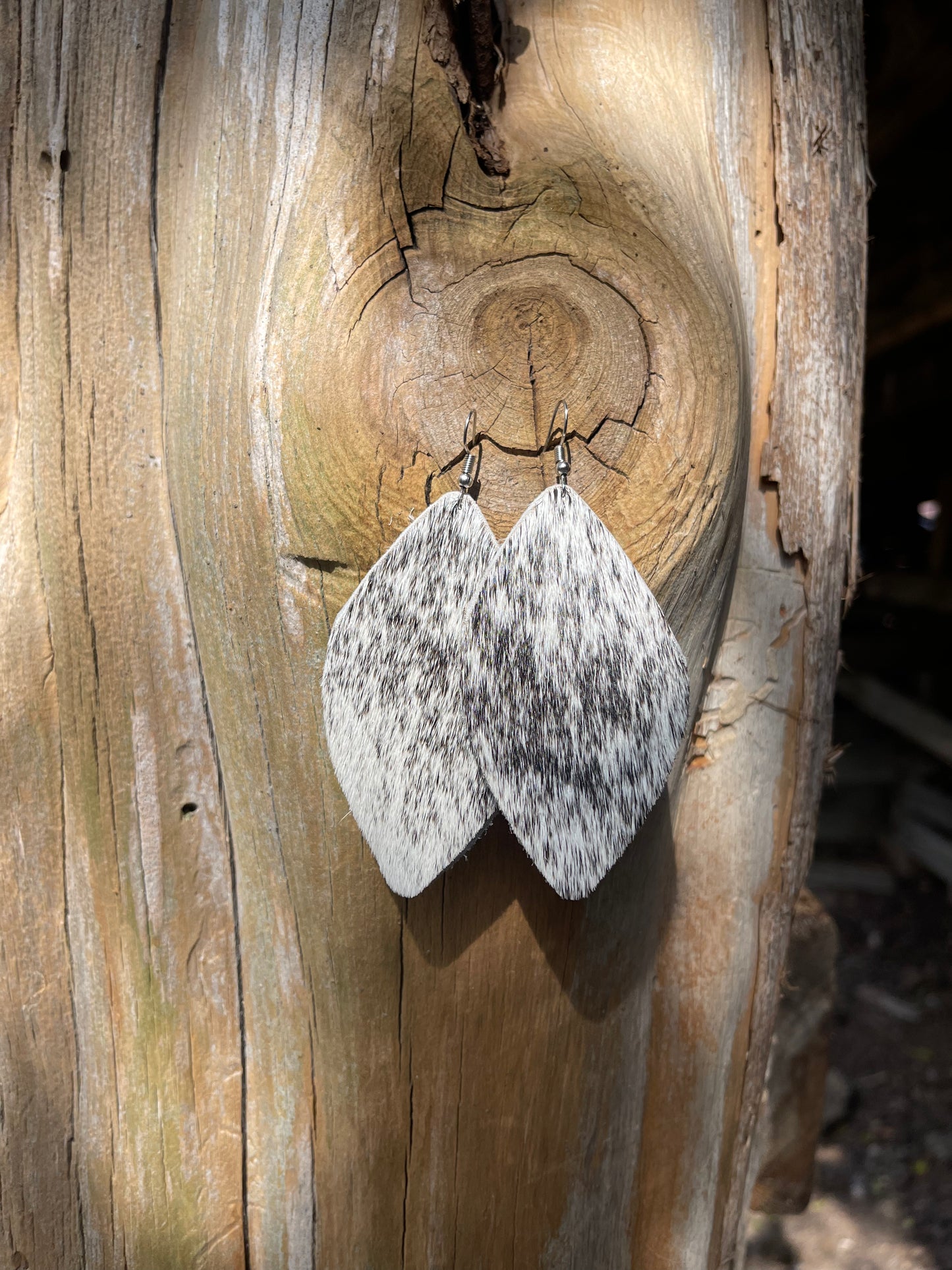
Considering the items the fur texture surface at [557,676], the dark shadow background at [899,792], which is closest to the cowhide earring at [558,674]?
the fur texture surface at [557,676]

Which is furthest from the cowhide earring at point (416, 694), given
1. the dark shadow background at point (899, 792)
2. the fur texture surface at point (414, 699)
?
the dark shadow background at point (899, 792)

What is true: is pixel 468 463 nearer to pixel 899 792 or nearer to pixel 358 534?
pixel 358 534

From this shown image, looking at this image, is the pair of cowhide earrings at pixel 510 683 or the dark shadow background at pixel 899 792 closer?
the pair of cowhide earrings at pixel 510 683

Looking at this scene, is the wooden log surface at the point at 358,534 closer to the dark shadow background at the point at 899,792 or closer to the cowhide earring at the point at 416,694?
the cowhide earring at the point at 416,694

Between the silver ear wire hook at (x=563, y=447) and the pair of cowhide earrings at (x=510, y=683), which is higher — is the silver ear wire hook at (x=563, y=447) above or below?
above

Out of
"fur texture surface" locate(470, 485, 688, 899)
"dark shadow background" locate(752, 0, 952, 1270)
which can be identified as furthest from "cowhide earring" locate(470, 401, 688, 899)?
"dark shadow background" locate(752, 0, 952, 1270)

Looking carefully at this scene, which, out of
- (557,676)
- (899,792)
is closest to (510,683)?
(557,676)
